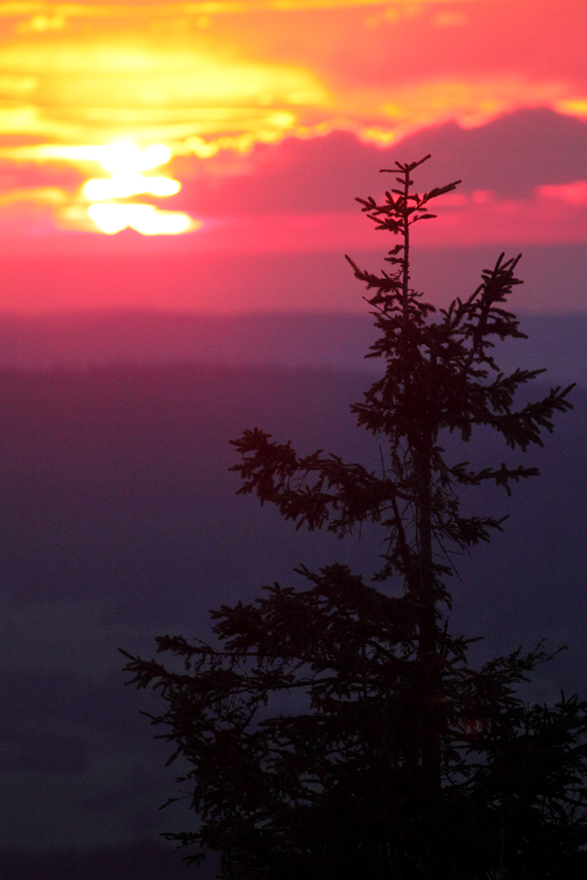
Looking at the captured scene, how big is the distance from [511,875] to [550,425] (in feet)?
18.7

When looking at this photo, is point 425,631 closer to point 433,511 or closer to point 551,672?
point 433,511

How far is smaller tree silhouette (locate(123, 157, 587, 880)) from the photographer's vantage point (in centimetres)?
1189

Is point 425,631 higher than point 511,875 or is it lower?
higher

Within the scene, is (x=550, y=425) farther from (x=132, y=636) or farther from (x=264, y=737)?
(x=132, y=636)

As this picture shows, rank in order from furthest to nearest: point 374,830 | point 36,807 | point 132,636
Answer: point 132,636 → point 36,807 → point 374,830

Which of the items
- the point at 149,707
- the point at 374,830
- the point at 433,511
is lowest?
the point at 374,830

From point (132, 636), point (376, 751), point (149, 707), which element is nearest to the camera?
point (376, 751)

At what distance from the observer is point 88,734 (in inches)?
6309

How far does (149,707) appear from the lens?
6280 inches

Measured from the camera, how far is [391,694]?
12367mm

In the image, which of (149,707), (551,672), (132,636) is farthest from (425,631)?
(132,636)

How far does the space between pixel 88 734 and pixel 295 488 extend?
158365 millimetres

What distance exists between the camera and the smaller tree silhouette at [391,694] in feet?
39.0

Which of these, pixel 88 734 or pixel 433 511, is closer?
pixel 433 511
